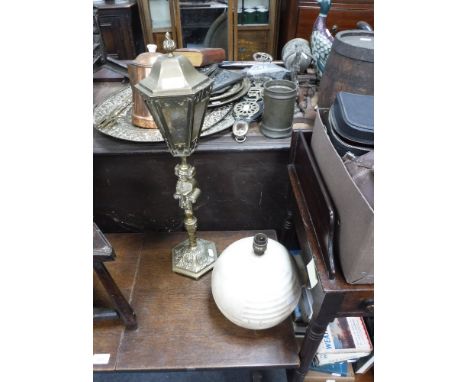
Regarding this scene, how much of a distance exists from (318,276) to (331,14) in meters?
1.86

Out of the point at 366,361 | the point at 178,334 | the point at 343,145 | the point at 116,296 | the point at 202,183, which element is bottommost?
the point at 366,361

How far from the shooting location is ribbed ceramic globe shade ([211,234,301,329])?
2.21ft

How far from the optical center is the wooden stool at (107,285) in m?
0.60

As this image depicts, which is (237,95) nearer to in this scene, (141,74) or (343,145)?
(141,74)

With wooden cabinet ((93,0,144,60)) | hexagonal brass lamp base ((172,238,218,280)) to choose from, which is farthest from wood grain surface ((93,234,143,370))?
wooden cabinet ((93,0,144,60))

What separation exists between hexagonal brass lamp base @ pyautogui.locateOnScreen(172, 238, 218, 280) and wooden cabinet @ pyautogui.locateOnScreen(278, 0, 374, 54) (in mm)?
1585

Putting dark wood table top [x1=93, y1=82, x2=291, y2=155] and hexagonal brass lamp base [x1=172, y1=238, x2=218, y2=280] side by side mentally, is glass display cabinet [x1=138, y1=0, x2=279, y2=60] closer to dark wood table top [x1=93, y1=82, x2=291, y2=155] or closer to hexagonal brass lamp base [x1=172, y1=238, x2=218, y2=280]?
dark wood table top [x1=93, y1=82, x2=291, y2=155]

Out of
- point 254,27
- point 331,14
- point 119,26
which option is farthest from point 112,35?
point 331,14

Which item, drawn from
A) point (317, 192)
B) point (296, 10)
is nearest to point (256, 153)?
point (317, 192)

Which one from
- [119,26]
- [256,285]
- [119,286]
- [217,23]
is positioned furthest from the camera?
[217,23]

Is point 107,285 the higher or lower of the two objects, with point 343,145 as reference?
lower

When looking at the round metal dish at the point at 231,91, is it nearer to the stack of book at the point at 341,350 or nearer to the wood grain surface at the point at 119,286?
the wood grain surface at the point at 119,286

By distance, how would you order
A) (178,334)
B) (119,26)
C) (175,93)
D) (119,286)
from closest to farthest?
(175,93) → (178,334) → (119,286) → (119,26)

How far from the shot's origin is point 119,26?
2131 millimetres
